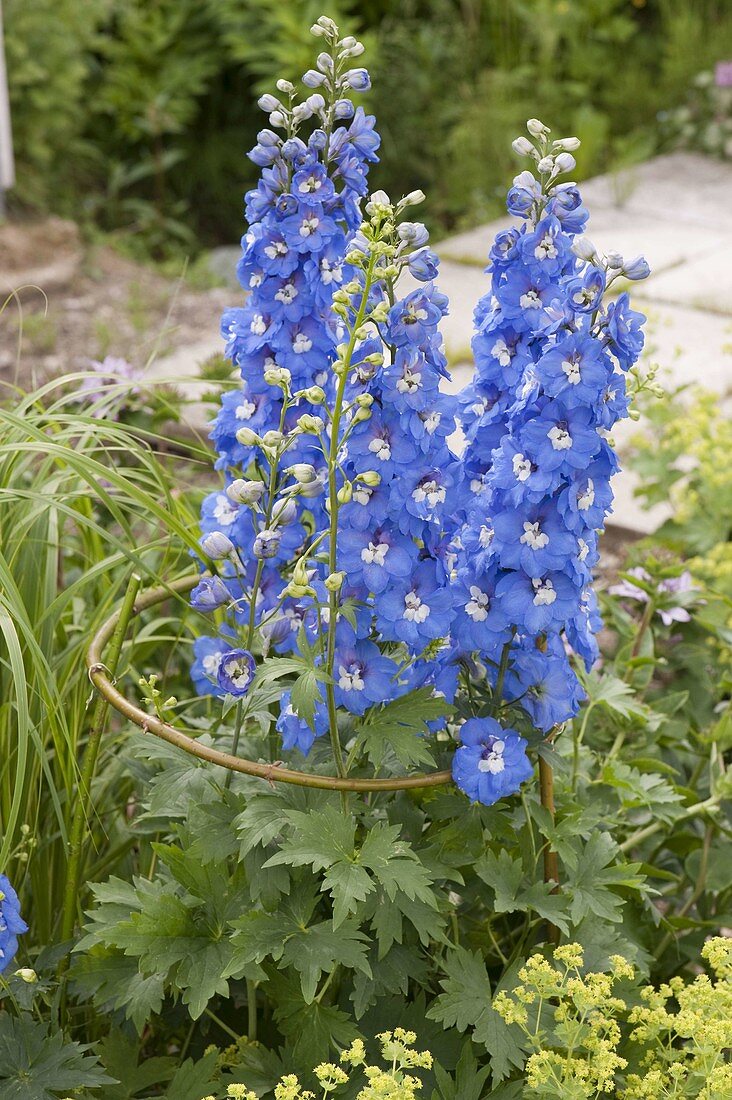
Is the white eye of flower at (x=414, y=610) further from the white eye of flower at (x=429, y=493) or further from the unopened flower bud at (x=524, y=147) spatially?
the unopened flower bud at (x=524, y=147)

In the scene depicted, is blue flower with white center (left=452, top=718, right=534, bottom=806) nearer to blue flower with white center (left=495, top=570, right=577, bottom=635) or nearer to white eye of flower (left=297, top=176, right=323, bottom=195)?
blue flower with white center (left=495, top=570, right=577, bottom=635)

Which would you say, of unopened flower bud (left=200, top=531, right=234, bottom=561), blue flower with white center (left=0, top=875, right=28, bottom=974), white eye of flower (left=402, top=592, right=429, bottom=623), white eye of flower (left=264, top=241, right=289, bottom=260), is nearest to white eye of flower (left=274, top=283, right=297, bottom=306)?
white eye of flower (left=264, top=241, right=289, bottom=260)

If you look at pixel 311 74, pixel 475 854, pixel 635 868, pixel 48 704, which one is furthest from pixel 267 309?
pixel 635 868

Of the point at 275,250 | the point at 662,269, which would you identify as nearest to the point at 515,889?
the point at 275,250

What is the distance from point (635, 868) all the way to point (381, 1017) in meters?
0.38

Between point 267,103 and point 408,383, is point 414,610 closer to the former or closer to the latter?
point 408,383

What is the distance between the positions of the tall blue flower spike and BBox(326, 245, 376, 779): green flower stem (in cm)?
15

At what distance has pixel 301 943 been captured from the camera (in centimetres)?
152

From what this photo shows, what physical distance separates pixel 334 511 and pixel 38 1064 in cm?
76

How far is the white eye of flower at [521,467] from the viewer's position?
1.46 meters

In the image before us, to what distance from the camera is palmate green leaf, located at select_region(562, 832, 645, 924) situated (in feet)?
5.44

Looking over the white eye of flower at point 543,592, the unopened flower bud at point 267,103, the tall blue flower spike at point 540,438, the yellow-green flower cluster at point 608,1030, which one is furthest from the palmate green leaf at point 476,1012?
the unopened flower bud at point 267,103

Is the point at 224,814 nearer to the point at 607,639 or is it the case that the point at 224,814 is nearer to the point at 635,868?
the point at 635,868

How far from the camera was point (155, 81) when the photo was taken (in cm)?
569
